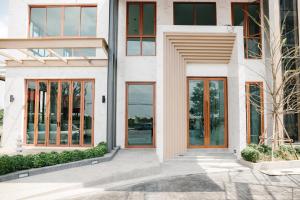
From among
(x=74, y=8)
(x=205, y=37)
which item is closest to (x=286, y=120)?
(x=205, y=37)

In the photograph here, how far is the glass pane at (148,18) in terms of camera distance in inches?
426

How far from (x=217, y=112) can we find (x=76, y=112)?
5.98 meters

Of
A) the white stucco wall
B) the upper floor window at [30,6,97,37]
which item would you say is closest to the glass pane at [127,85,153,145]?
the white stucco wall

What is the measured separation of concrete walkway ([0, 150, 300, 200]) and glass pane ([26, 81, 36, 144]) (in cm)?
468

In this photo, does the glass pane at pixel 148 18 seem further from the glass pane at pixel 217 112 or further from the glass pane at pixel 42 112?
the glass pane at pixel 42 112

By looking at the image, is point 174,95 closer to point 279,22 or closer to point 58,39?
point 58,39

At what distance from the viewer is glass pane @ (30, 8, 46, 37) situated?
35.8ft

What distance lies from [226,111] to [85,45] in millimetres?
6032

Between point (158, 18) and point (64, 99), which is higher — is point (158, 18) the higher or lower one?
the higher one

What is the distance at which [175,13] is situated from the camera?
11047 mm

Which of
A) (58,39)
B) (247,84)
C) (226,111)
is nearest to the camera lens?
(58,39)

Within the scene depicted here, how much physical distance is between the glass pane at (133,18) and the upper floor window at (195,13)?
1.77 metres

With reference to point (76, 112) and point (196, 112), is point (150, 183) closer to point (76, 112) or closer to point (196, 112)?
point (196, 112)

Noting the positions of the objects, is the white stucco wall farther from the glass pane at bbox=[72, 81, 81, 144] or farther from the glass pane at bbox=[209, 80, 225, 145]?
the glass pane at bbox=[209, 80, 225, 145]
